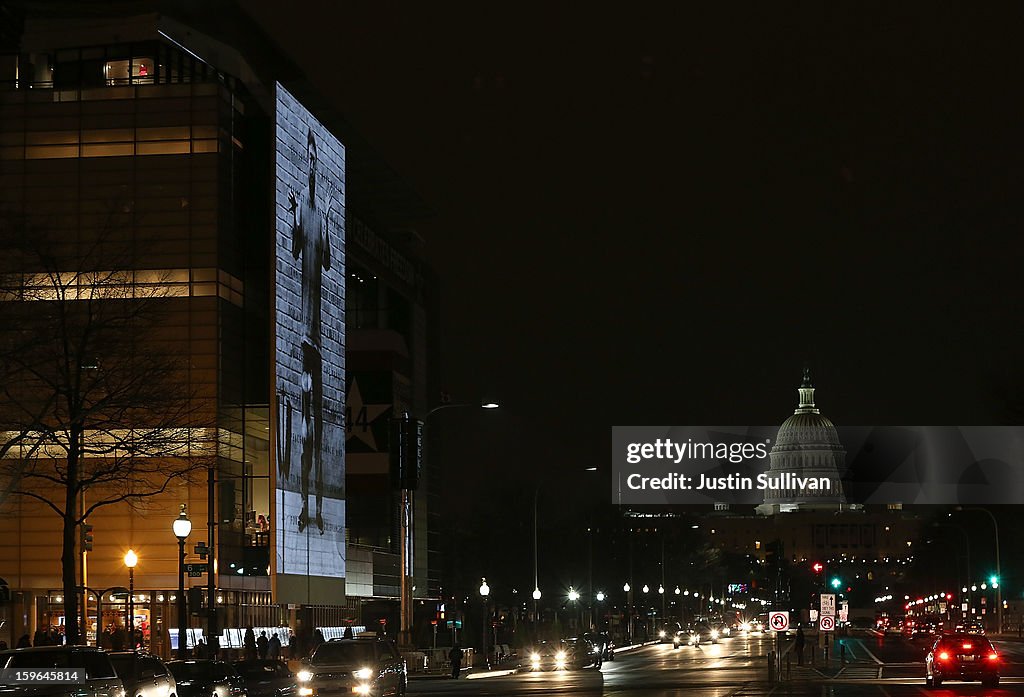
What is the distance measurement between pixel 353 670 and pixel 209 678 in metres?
3.38

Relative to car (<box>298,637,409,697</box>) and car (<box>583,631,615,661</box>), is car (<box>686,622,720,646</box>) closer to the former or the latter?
car (<box>583,631,615,661</box>)

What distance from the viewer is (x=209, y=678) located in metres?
38.2

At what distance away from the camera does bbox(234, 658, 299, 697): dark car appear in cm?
4066

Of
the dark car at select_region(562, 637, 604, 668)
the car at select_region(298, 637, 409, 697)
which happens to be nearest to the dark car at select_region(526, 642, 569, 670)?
the dark car at select_region(562, 637, 604, 668)

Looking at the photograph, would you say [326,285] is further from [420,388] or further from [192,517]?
[420,388]

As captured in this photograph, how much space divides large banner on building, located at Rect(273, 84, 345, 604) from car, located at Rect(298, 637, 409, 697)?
4317 cm

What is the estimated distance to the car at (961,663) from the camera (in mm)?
51688

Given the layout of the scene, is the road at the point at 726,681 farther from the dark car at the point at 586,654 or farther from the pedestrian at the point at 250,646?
the pedestrian at the point at 250,646

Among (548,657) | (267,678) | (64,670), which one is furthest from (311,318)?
(64,670)

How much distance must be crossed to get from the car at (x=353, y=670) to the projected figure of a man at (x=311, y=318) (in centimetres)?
4732

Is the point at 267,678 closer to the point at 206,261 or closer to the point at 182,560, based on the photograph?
the point at 182,560

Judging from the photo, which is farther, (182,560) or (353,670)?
(182,560)

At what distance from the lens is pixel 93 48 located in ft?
275

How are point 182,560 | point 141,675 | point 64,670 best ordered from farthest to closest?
point 182,560 < point 141,675 < point 64,670
